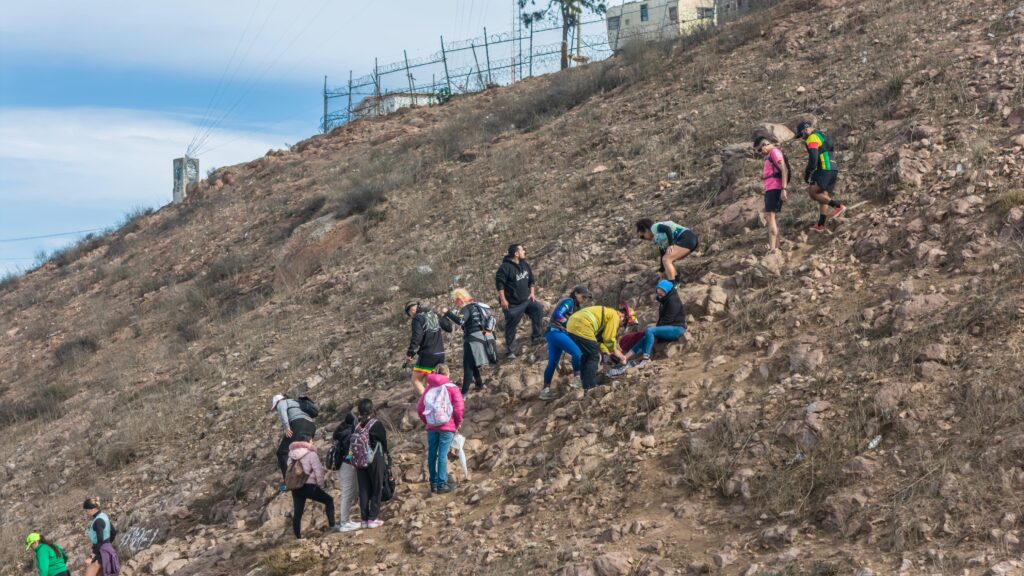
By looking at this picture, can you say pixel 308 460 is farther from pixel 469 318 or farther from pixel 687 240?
pixel 687 240

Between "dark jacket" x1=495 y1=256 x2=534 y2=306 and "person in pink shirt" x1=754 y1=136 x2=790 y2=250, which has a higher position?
"person in pink shirt" x1=754 y1=136 x2=790 y2=250

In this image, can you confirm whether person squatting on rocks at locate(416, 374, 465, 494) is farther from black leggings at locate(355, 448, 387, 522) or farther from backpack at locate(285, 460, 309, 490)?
backpack at locate(285, 460, 309, 490)

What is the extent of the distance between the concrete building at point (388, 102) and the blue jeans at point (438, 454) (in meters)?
23.2

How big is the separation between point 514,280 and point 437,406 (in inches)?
96.2

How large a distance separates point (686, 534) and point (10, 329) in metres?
23.7

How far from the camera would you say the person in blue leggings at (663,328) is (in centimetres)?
903

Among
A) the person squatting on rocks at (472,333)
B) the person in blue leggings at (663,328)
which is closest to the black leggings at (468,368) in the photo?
the person squatting on rocks at (472,333)

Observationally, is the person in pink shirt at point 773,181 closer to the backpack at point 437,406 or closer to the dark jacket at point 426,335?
the dark jacket at point 426,335

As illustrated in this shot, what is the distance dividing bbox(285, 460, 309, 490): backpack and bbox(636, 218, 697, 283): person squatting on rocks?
4251mm

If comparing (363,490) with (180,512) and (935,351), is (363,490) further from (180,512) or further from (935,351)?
(935,351)

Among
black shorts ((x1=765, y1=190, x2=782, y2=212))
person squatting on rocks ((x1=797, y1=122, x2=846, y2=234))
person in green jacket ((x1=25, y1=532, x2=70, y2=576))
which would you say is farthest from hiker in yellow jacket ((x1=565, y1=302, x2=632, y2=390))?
person in green jacket ((x1=25, y1=532, x2=70, y2=576))

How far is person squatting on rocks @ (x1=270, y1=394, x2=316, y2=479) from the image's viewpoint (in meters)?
8.68

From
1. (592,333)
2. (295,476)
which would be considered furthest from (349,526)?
(592,333)

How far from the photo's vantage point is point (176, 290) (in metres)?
21.0
